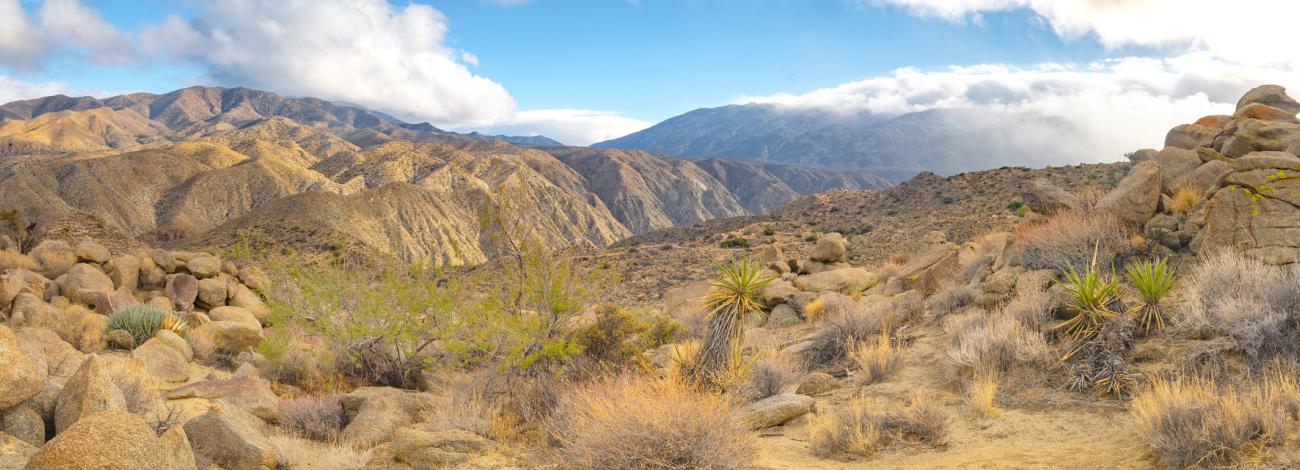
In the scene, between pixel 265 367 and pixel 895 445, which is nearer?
pixel 895 445

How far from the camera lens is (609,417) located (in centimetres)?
565

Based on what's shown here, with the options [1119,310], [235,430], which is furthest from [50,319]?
[1119,310]

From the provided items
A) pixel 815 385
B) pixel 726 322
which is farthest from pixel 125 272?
pixel 815 385

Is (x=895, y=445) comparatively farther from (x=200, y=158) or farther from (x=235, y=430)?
(x=200, y=158)

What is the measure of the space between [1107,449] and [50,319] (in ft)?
54.2

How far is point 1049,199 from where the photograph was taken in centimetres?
1436

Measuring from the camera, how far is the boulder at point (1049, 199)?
44.8 ft

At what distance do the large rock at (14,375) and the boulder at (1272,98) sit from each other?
65.6ft

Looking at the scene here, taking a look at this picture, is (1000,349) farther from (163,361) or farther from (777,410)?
(163,361)

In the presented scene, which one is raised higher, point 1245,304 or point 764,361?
point 1245,304

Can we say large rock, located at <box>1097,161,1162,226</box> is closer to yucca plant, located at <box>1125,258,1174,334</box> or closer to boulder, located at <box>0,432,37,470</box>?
yucca plant, located at <box>1125,258,1174,334</box>

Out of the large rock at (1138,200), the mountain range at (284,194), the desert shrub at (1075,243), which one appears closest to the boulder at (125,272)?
the desert shrub at (1075,243)

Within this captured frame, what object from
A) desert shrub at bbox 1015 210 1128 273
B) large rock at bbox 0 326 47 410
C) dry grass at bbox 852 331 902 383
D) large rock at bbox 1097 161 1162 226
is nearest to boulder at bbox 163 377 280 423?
large rock at bbox 0 326 47 410

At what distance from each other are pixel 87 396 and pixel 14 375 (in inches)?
20.5
